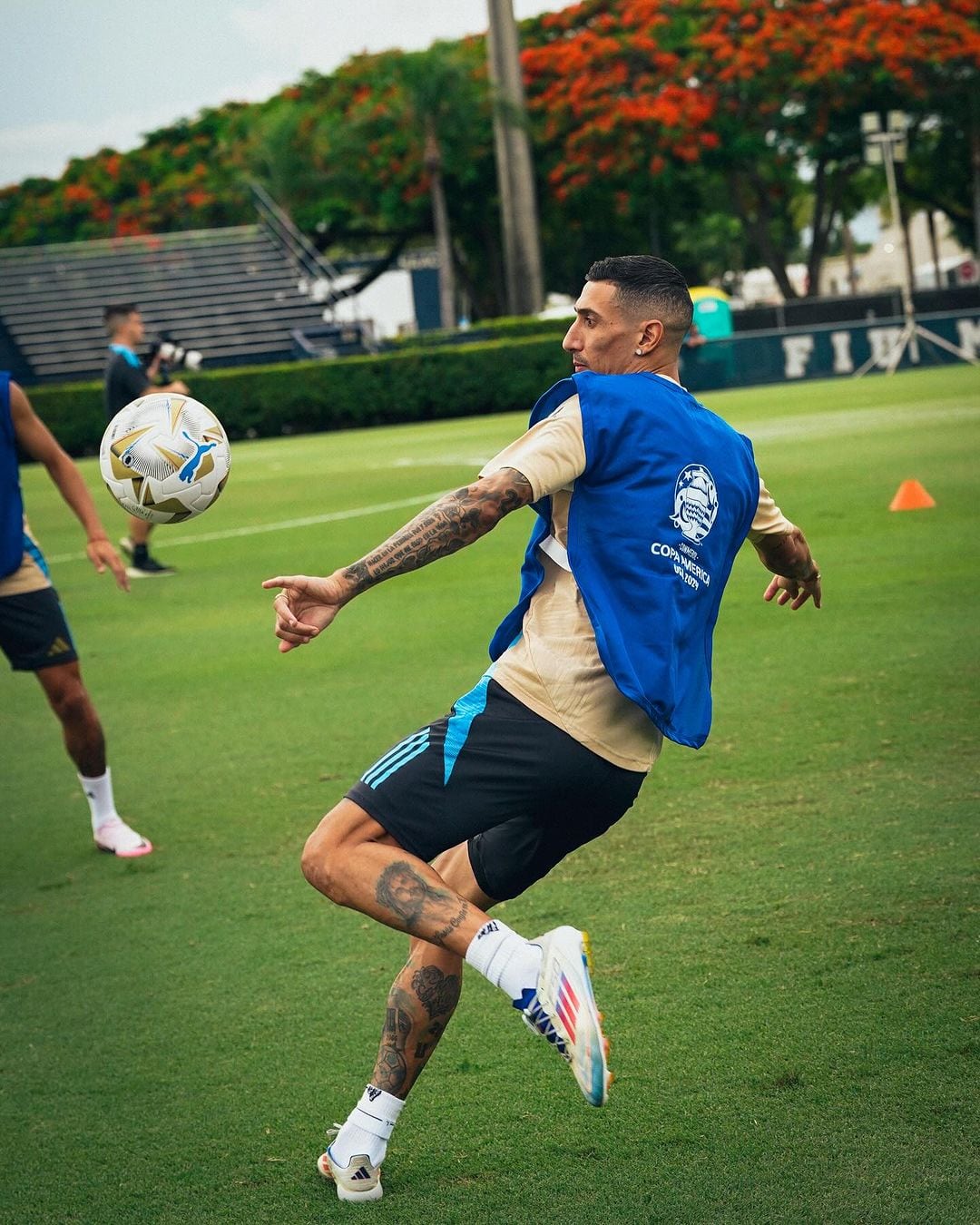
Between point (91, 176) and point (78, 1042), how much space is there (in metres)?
58.9

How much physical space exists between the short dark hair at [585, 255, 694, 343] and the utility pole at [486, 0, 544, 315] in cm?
3652

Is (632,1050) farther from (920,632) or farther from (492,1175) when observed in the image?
(920,632)

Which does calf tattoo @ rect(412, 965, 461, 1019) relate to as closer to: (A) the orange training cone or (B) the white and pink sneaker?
(B) the white and pink sneaker

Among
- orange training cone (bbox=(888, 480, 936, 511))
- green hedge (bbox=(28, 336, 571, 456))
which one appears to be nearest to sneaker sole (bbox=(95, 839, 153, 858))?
orange training cone (bbox=(888, 480, 936, 511))

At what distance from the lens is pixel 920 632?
866 centimetres

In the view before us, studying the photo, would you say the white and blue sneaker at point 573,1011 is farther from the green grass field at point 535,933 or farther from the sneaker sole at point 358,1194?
the sneaker sole at point 358,1194

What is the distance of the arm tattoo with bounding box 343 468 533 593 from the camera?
3.18 m

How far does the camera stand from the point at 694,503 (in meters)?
3.36

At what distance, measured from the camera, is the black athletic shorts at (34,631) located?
614 cm

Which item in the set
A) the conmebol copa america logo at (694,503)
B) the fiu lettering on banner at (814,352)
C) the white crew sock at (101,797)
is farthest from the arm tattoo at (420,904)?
the fiu lettering on banner at (814,352)

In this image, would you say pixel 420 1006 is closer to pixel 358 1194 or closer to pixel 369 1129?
pixel 369 1129

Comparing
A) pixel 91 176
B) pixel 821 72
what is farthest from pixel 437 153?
pixel 91 176

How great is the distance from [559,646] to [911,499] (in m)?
10.4

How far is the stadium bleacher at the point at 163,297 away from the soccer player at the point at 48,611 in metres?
35.2
